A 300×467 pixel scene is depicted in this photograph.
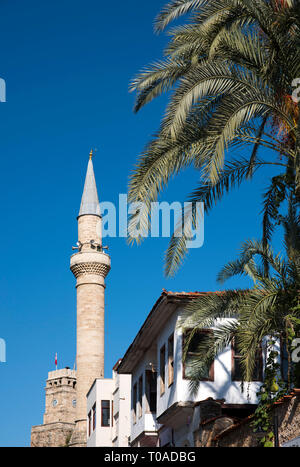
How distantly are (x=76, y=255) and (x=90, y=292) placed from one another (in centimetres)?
314

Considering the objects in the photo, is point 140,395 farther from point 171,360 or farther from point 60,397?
point 60,397

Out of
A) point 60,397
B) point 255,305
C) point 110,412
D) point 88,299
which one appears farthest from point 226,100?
point 60,397

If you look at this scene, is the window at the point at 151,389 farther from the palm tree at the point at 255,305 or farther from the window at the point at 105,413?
the window at the point at 105,413

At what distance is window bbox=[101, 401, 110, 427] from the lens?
152 ft

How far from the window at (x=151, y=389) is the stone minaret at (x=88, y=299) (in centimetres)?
2777

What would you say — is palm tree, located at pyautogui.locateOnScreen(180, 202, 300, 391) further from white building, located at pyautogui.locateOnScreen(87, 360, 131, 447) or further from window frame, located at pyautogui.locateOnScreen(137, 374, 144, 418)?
white building, located at pyautogui.locateOnScreen(87, 360, 131, 447)

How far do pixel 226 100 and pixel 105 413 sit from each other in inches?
1267

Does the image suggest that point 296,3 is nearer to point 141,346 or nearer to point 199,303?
point 199,303

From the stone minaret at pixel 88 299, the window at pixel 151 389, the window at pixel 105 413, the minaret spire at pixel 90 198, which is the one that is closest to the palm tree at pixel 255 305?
the window at pixel 151 389

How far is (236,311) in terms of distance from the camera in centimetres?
1870

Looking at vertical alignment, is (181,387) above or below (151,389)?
below

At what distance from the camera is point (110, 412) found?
46.5 meters
